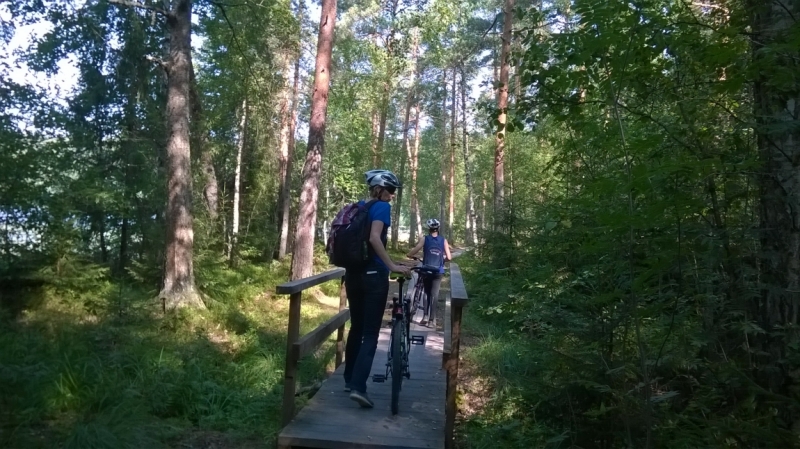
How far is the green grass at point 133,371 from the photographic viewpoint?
14.9ft

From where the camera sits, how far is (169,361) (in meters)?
6.32

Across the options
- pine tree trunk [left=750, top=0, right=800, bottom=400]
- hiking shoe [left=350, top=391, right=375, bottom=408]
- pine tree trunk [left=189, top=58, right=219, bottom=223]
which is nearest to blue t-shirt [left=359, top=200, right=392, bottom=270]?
hiking shoe [left=350, top=391, right=375, bottom=408]

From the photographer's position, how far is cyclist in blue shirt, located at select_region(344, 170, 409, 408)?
447 cm

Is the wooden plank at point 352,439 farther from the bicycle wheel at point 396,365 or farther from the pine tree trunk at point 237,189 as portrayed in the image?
the pine tree trunk at point 237,189

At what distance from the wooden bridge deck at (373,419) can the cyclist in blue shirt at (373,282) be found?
0.24 m

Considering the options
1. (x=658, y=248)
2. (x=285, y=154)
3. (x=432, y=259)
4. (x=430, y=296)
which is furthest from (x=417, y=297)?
(x=285, y=154)

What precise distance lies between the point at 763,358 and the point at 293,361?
10.8ft

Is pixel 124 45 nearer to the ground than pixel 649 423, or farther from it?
farther from it

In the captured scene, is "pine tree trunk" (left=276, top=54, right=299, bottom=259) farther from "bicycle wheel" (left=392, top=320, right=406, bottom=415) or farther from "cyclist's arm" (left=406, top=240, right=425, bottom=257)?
"bicycle wheel" (left=392, top=320, right=406, bottom=415)

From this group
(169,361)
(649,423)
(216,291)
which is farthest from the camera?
(216,291)

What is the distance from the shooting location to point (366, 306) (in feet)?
15.0

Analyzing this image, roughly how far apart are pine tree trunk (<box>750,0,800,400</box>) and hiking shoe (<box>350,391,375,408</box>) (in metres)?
2.91

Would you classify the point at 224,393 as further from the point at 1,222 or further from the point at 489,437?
the point at 1,222

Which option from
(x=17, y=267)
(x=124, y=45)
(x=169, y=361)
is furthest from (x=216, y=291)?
(x=124, y=45)
